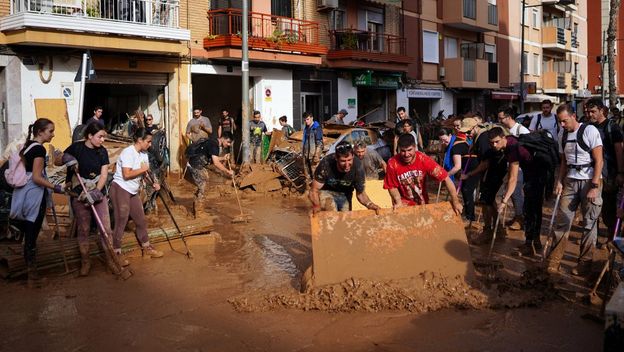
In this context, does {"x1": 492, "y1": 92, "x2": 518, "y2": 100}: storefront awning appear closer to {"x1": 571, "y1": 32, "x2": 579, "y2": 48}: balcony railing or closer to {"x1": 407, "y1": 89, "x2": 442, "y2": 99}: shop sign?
{"x1": 407, "y1": 89, "x2": 442, "y2": 99}: shop sign

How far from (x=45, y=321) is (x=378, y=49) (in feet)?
69.5

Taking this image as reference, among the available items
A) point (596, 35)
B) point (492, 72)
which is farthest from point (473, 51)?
point (596, 35)

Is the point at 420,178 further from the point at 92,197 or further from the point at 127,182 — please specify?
the point at 92,197

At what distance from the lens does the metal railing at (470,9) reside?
30.2 m

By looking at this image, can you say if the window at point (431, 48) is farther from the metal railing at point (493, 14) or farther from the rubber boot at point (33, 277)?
the rubber boot at point (33, 277)

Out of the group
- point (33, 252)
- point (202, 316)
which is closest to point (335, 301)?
point (202, 316)

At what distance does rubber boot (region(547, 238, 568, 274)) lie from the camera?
23.2 ft

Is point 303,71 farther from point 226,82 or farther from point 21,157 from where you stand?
point 21,157

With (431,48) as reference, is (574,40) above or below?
above

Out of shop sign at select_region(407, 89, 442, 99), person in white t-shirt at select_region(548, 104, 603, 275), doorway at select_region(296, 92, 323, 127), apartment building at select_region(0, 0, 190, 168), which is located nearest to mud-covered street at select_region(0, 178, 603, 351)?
person in white t-shirt at select_region(548, 104, 603, 275)

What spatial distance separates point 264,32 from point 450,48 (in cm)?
1339

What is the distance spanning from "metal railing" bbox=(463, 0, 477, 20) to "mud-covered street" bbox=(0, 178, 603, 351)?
81.1 feet

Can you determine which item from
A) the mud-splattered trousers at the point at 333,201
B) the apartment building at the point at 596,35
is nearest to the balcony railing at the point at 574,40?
the apartment building at the point at 596,35

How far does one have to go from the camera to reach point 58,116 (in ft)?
49.5
